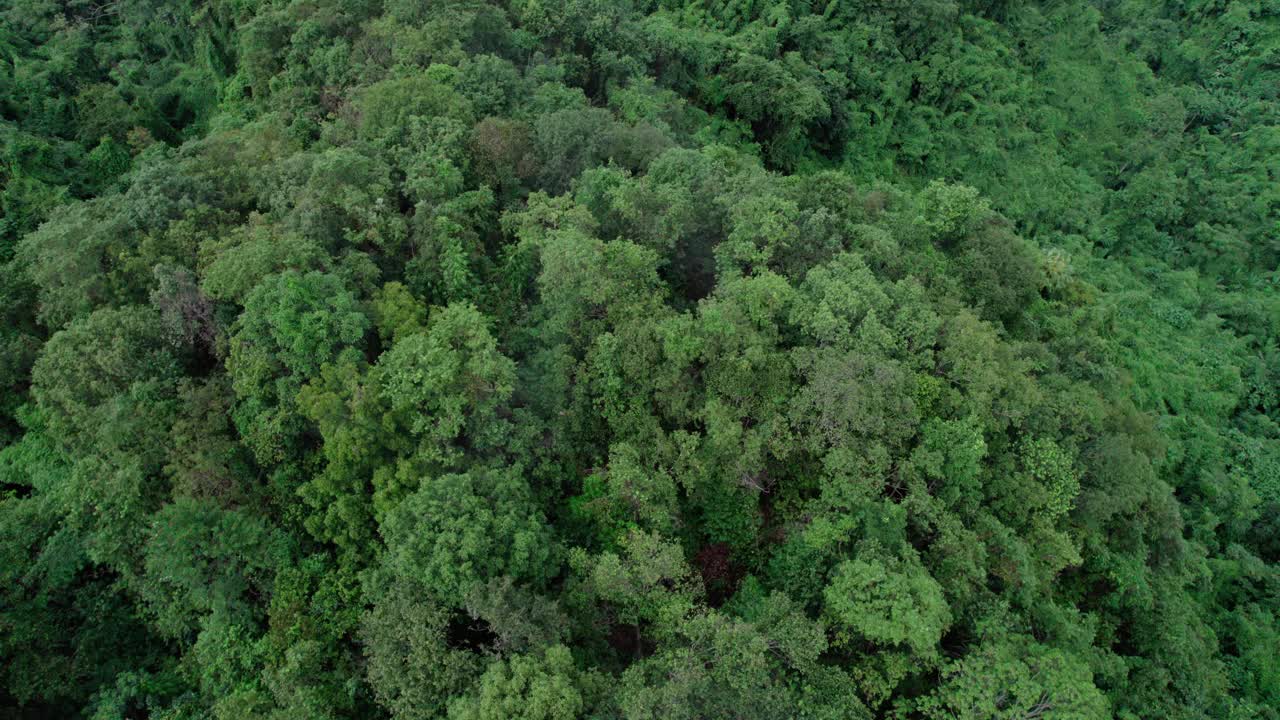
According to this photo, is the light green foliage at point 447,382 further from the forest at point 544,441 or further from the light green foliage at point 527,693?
the light green foliage at point 527,693

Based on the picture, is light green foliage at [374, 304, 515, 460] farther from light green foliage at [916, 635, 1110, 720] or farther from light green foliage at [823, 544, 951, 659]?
light green foliage at [916, 635, 1110, 720]

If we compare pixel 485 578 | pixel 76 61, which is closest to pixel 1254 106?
pixel 485 578

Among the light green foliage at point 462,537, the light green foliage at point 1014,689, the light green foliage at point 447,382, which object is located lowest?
the light green foliage at point 1014,689

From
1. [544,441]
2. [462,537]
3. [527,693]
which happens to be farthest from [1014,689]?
[544,441]

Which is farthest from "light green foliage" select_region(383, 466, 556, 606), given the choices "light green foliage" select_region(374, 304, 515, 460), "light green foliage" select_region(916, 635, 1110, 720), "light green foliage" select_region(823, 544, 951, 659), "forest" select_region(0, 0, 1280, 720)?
"light green foliage" select_region(916, 635, 1110, 720)

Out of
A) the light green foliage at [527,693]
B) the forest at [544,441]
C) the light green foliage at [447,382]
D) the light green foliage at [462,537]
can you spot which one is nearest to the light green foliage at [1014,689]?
the forest at [544,441]

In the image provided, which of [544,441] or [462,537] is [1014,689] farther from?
[544,441]

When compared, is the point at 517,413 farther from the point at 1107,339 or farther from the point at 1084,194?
the point at 1084,194

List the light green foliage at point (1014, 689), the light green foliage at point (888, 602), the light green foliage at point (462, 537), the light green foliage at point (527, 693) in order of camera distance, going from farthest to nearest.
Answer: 1. the light green foliage at point (462, 537)
2. the light green foliage at point (888, 602)
3. the light green foliage at point (1014, 689)
4. the light green foliage at point (527, 693)

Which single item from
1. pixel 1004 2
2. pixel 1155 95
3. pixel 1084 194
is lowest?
pixel 1084 194
